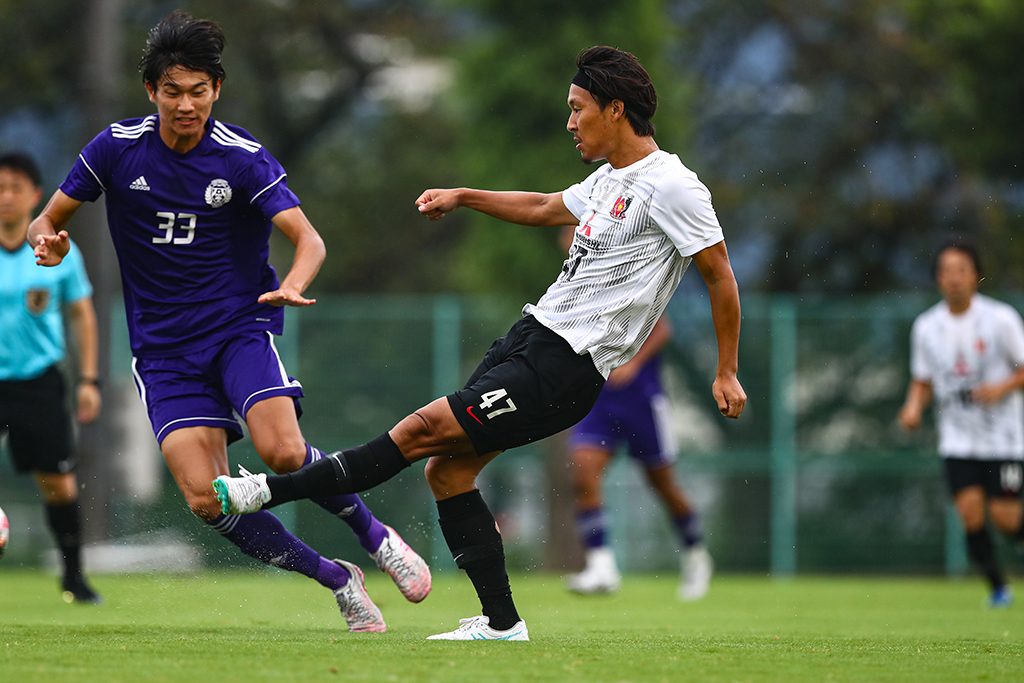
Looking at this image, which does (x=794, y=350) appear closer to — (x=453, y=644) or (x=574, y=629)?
(x=574, y=629)

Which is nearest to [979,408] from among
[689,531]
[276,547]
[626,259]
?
[689,531]

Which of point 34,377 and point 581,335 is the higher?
point 581,335

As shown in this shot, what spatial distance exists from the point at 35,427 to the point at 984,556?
6.22 metres

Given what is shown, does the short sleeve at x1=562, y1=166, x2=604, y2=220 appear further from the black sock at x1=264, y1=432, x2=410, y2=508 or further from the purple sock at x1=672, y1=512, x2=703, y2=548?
the purple sock at x1=672, y1=512, x2=703, y2=548

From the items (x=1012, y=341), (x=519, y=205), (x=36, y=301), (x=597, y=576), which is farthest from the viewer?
(x=597, y=576)

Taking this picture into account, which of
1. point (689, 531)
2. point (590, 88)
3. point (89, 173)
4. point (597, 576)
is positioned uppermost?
point (590, 88)

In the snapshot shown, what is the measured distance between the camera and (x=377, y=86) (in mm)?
24453

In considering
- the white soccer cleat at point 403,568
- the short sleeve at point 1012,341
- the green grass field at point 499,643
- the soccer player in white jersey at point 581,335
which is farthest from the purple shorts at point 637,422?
the soccer player in white jersey at point 581,335

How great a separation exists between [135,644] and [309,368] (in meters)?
9.12

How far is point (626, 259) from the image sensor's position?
5180 millimetres

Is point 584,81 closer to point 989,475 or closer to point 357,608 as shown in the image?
point 357,608

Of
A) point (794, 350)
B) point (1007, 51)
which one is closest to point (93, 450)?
point (794, 350)

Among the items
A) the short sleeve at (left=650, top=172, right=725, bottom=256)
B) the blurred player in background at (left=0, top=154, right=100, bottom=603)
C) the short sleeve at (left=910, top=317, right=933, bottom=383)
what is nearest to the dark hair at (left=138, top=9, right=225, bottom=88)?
the short sleeve at (left=650, top=172, right=725, bottom=256)

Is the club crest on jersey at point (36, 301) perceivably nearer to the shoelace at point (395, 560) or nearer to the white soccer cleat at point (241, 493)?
the shoelace at point (395, 560)
